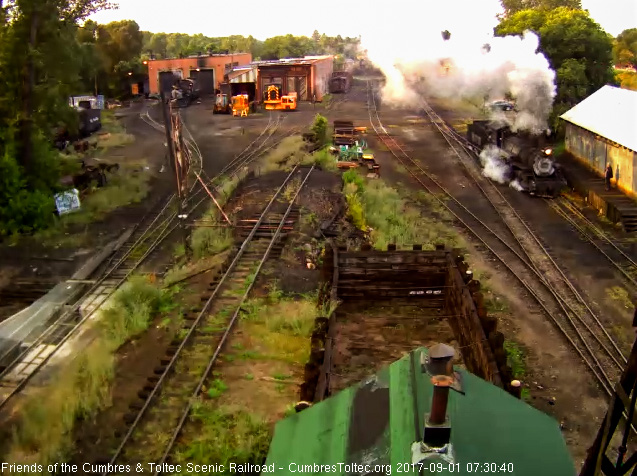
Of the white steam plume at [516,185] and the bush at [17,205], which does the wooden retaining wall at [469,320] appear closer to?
the white steam plume at [516,185]

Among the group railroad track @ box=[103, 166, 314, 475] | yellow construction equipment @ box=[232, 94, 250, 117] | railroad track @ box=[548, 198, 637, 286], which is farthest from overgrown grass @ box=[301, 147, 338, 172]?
yellow construction equipment @ box=[232, 94, 250, 117]

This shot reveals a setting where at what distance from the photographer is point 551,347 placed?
12.2 m

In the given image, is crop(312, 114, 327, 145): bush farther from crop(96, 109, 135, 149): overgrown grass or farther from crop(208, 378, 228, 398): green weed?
crop(208, 378, 228, 398): green weed

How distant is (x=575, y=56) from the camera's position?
32.2 meters

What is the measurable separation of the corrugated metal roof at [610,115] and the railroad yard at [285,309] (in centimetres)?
347

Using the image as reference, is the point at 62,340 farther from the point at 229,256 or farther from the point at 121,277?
the point at 229,256

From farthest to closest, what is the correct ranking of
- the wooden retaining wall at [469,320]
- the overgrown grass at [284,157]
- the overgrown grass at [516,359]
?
1. the overgrown grass at [284,157]
2. the overgrown grass at [516,359]
3. the wooden retaining wall at [469,320]

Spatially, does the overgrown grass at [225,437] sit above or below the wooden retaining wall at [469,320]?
below

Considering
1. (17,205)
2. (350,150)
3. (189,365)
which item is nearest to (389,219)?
(350,150)

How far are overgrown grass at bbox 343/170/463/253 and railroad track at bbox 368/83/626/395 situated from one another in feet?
3.82

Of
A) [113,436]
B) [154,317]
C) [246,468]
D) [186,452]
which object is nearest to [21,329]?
[154,317]

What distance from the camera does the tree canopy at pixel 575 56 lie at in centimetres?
→ 3111
